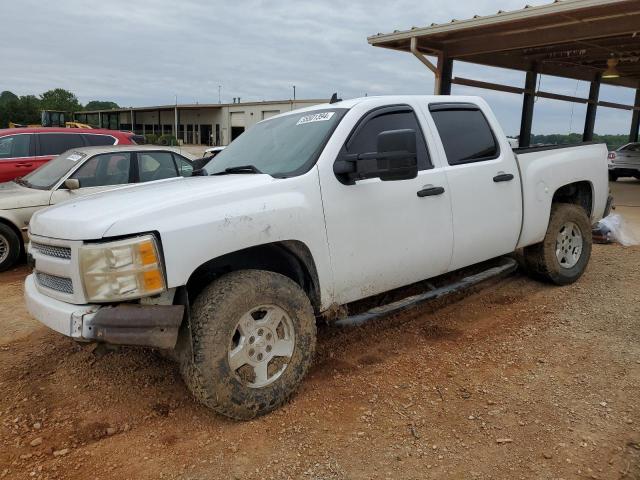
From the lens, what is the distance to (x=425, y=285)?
4566mm

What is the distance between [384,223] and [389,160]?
0.58m

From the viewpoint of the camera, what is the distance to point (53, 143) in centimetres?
927

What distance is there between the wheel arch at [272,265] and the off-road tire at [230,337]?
0.58 feet

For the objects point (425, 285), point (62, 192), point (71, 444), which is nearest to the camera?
point (71, 444)

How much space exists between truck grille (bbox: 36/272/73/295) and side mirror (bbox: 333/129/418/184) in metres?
1.73

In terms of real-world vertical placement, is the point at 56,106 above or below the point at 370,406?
above

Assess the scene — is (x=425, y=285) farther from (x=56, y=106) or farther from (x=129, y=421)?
(x=56, y=106)

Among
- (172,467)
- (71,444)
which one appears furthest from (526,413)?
(71,444)

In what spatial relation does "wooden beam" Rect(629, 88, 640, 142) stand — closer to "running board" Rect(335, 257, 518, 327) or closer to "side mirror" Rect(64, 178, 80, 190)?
"running board" Rect(335, 257, 518, 327)

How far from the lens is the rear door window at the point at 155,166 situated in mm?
7594

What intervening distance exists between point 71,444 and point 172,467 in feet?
2.13

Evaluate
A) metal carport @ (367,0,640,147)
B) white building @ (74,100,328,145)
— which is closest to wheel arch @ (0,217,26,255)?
metal carport @ (367,0,640,147)

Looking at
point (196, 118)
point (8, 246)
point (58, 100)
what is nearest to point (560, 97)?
point (8, 246)

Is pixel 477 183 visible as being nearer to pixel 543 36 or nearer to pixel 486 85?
pixel 543 36
